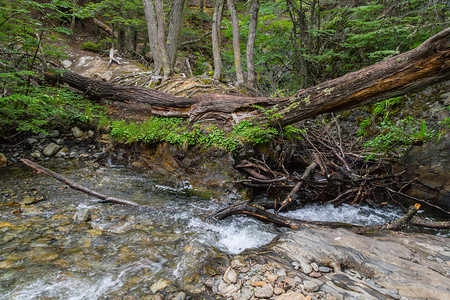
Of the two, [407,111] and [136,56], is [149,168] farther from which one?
[136,56]

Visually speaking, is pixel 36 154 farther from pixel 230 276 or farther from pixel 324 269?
pixel 324 269

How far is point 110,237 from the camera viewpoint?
2926 mm

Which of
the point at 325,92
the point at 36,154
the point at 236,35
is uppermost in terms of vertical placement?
the point at 236,35

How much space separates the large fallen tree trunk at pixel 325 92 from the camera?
3.34 m

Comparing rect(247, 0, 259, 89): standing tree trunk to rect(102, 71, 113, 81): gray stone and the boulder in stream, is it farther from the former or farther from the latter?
the boulder in stream

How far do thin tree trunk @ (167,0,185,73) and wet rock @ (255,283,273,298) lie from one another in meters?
9.30

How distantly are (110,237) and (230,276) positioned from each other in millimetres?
1812

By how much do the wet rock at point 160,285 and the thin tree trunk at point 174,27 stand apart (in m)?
8.91

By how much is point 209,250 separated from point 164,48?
8.93 metres

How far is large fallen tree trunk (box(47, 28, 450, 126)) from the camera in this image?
334cm

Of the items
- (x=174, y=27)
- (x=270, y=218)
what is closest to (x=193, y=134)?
(x=270, y=218)

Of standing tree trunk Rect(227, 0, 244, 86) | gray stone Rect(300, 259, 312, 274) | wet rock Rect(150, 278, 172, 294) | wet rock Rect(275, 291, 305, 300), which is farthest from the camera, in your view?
standing tree trunk Rect(227, 0, 244, 86)

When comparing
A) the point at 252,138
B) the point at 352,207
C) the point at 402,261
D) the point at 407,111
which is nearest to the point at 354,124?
the point at 407,111

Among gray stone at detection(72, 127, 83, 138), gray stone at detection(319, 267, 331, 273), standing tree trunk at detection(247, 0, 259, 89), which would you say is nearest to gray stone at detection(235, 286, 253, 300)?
gray stone at detection(319, 267, 331, 273)
